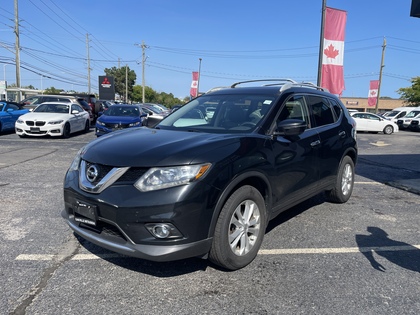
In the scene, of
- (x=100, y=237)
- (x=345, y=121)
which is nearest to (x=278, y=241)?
(x=100, y=237)

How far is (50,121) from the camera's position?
14008 millimetres

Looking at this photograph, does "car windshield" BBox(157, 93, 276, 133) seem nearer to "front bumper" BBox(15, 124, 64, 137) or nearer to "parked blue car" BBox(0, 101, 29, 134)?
"front bumper" BBox(15, 124, 64, 137)

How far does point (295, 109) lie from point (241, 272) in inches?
84.3

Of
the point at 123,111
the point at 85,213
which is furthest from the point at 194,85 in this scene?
the point at 85,213

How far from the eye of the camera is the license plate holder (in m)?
3.02

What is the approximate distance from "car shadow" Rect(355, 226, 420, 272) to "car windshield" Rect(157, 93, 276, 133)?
74.7 inches

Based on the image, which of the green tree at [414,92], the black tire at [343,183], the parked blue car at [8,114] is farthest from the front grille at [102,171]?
the green tree at [414,92]

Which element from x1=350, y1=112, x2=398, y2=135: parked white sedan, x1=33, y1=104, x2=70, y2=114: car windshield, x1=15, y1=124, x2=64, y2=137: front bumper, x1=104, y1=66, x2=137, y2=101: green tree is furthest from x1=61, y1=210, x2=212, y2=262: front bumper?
x1=104, y1=66, x2=137, y2=101: green tree

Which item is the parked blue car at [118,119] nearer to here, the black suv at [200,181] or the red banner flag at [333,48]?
the red banner flag at [333,48]

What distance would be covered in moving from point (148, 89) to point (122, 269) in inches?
3742

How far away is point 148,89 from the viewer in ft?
312

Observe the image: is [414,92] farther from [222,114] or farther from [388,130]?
[222,114]

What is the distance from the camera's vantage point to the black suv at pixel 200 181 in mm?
2836

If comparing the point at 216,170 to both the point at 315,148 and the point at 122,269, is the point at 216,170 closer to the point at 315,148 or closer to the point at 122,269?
the point at 122,269
